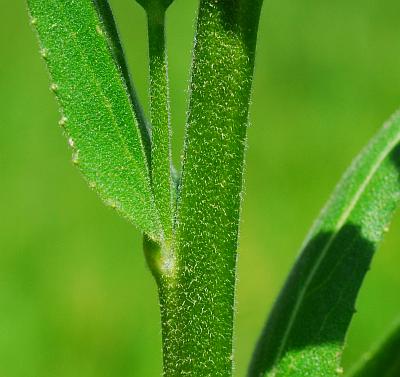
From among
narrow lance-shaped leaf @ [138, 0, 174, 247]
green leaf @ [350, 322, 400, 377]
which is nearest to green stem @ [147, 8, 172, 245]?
narrow lance-shaped leaf @ [138, 0, 174, 247]

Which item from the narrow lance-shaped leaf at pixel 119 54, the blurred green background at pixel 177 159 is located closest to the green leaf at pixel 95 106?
the narrow lance-shaped leaf at pixel 119 54

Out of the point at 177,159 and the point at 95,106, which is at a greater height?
the point at 95,106

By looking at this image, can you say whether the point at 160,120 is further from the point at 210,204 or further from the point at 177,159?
the point at 177,159

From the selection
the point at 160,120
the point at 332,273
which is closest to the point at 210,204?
the point at 160,120

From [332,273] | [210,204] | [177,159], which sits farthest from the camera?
[177,159]

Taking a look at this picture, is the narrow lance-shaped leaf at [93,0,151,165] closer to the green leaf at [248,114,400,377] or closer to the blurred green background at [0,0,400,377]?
the green leaf at [248,114,400,377]

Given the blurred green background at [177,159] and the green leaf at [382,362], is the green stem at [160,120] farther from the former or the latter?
the blurred green background at [177,159]
